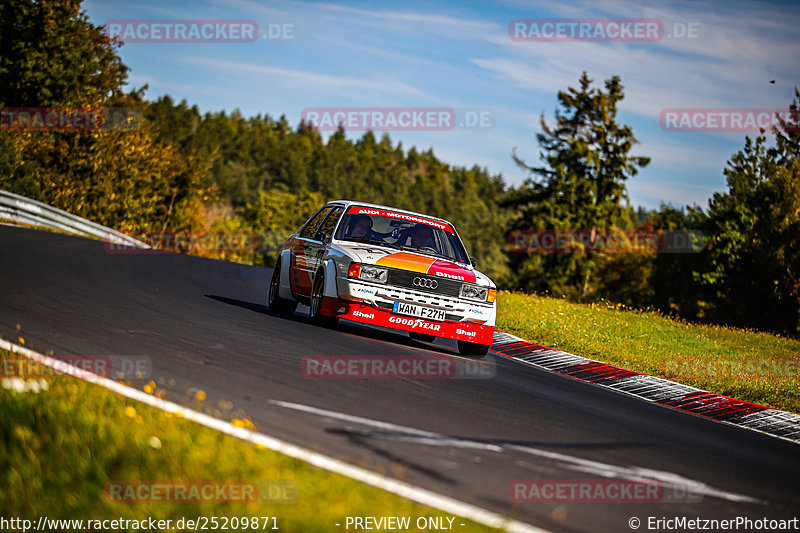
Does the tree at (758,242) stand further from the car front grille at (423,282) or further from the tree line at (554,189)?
the car front grille at (423,282)

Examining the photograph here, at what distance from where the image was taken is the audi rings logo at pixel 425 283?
10.8 m

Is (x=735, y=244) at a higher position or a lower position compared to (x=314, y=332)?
higher

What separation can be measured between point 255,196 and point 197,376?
5227 inches

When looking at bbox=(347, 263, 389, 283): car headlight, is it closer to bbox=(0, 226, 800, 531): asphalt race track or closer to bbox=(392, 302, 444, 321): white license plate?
bbox=(392, 302, 444, 321): white license plate

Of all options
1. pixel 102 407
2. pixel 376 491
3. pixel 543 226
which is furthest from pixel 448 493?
pixel 543 226

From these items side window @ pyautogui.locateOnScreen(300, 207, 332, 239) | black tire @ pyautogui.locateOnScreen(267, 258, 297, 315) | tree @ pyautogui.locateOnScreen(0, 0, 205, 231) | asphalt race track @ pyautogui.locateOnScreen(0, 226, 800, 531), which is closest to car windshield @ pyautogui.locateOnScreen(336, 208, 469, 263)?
side window @ pyautogui.locateOnScreen(300, 207, 332, 239)

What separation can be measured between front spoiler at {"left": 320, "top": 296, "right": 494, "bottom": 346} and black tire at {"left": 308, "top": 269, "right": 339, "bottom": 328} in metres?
0.20

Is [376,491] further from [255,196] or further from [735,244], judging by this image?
[255,196]

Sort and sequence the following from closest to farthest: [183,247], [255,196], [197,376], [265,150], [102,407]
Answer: [102,407], [197,376], [183,247], [255,196], [265,150]

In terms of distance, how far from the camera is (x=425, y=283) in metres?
10.9

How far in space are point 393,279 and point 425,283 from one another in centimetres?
42

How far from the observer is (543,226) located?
59.3m

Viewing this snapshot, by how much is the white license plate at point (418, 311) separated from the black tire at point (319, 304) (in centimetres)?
103
